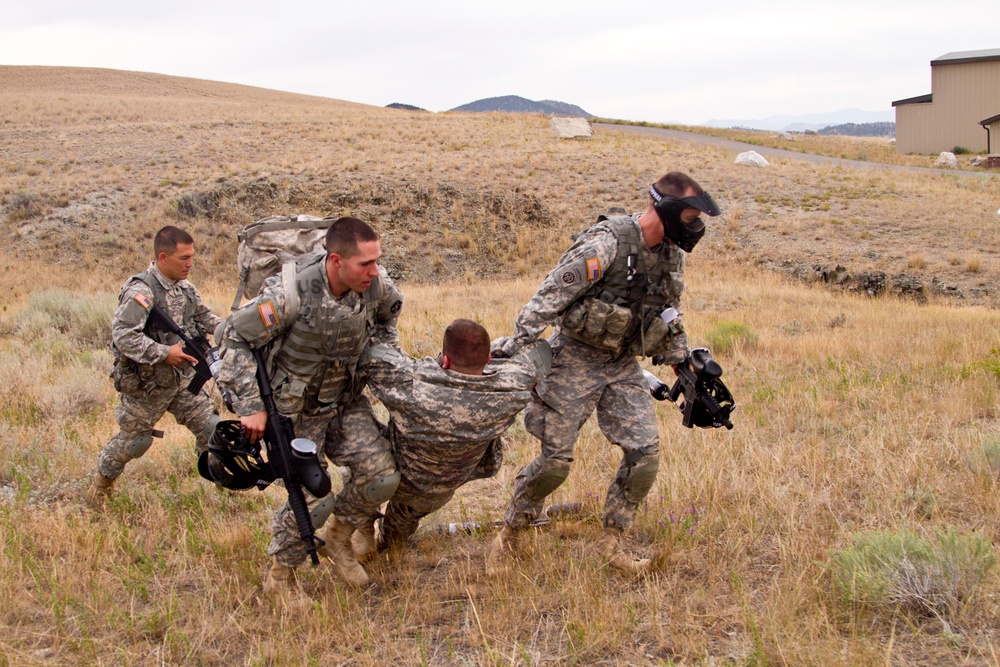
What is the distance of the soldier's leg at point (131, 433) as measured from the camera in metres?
5.45

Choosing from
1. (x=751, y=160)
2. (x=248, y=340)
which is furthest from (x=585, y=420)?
(x=751, y=160)

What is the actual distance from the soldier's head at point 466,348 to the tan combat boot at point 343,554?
45.1 inches

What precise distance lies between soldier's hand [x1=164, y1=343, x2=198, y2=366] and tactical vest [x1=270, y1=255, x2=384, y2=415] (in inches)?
64.4

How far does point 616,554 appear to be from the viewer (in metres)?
4.29

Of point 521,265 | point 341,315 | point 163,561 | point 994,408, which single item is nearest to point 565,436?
point 341,315

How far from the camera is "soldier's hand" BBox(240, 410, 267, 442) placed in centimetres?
372

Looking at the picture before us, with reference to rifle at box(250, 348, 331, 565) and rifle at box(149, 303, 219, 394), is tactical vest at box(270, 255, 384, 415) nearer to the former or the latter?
rifle at box(250, 348, 331, 565)

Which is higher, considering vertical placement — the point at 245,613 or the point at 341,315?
the point at 341,315

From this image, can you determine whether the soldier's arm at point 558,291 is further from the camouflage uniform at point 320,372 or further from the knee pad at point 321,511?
the knee pad at point 321,511

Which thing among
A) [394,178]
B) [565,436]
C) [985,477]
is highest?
[394,178]

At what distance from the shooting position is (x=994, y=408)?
6305mm

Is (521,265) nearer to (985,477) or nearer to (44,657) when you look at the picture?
(985,477)

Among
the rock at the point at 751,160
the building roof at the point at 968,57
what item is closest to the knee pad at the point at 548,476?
the rock at the point at 751,160

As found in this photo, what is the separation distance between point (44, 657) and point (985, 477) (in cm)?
514
